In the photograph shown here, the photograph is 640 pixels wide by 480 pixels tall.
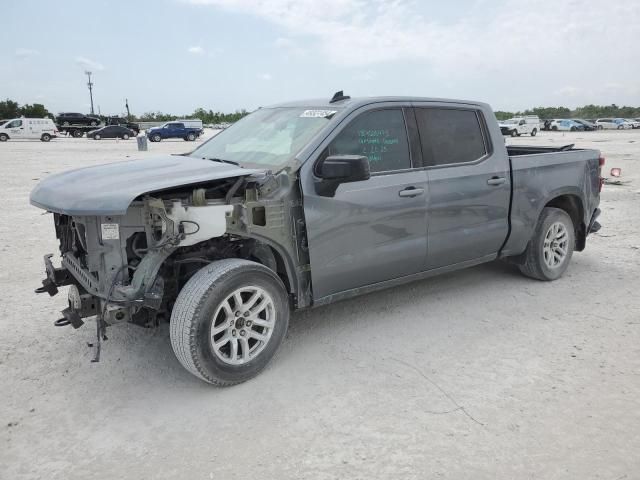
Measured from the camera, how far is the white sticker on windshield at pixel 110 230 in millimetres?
3199

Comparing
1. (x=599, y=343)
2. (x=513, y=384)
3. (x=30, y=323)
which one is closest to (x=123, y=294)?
(x=30, y=323)

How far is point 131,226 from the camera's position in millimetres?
3277

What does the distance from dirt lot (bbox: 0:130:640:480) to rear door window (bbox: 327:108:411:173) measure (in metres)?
1.31

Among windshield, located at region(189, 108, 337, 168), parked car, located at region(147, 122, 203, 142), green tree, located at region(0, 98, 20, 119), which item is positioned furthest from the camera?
green tree, located at region(0, 98, 20, 119)

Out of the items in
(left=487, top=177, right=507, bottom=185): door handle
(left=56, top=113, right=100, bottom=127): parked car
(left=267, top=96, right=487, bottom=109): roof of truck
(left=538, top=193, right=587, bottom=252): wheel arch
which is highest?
(left=56, top=113, right=100, bottom=127): parked car

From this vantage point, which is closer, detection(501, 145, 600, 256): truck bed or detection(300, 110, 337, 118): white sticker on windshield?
detection(300, 110, 337, 118): white sticker on windshield

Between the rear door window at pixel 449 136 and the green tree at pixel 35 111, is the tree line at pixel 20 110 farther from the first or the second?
the rear door window at pixel 449 136

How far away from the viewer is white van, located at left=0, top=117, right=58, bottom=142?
37.0 m

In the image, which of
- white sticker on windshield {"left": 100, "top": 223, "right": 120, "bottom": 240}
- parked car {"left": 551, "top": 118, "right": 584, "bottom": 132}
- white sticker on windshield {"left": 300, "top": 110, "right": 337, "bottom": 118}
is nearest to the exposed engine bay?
white sticker on windshield {"left": 100, "top": 223, "right": 120, "bottom": 240}

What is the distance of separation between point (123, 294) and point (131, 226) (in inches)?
16.4

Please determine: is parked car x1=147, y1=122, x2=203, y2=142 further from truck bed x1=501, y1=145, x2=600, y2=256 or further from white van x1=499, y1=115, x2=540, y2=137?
truck bed x1=501, y1=145, x2=600, y2=256

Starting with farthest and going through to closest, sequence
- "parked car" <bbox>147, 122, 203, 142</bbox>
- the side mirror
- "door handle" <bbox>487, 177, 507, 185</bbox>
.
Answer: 1. "parked car" <bbox>147, 122, 203, 142</bbox>
2. "door handle" <bbox>487, 177, 507, 185</bbox>
3. the side mirror

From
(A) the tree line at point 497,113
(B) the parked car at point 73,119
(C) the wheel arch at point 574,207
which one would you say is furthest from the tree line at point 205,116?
(C) the wheel arch at point 574,207

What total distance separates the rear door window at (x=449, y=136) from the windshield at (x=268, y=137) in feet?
2.86
